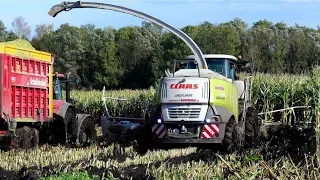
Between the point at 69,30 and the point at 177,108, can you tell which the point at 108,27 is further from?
the point at 177,108

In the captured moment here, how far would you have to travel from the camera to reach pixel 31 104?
44.2ft

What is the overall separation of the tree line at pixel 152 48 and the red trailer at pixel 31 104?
27545 mm

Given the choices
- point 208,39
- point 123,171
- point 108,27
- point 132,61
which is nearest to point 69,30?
point 108,27

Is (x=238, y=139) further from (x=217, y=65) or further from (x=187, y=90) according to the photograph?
(x=217, y=65)

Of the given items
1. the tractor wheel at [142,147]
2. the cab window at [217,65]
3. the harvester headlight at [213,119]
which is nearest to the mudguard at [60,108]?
the tractor wheel at [142,147]

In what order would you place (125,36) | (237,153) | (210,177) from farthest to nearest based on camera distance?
1. (125,36)
2. (237,153)
3. (210,177)

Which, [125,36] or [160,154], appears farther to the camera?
[125,36]

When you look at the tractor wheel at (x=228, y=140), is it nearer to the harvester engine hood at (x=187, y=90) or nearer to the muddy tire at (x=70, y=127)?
the harvester engine hood at (x=187, y=90)

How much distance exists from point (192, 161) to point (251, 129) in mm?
3462

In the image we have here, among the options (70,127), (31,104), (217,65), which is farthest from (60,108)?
(217,65)

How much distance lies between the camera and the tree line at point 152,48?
44812 mm

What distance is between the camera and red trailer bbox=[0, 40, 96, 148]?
12180 mm

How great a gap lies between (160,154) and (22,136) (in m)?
3.32

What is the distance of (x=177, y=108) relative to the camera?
10.8 meters
